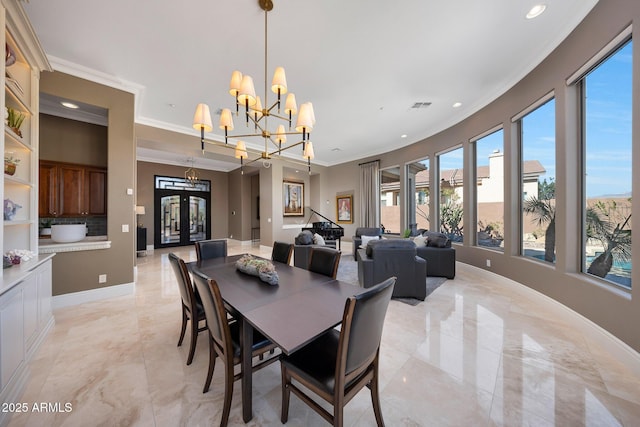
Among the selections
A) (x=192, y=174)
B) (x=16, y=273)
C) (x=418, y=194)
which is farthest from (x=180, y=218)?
(x=418, y=194)

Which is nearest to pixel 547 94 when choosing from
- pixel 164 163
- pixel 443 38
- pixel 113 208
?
pixel 443 38

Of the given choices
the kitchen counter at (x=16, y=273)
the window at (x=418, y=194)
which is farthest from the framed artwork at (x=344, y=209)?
the kitchen counter at (x=16, y=273)

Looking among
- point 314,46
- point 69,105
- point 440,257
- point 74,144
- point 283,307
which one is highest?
point 314,46

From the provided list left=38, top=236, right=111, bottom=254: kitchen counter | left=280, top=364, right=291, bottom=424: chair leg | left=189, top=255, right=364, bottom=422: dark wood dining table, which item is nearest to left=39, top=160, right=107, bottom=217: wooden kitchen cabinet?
left=38, top=236, right=111, bottom=254: kitchen counter

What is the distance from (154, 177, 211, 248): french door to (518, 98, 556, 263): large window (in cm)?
936

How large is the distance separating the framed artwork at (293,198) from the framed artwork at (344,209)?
4.58 feet

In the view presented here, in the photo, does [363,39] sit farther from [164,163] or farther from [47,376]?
[164,163]

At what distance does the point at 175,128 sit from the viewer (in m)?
4.96

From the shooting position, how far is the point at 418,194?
21.1ft

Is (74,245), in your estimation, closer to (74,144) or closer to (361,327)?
(74,144)

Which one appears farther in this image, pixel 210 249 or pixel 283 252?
pixel 210 249

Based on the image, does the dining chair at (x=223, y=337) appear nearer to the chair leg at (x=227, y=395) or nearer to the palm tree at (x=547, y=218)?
the chair leg at (x=227, y=395)

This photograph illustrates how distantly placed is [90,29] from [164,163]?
246 inches

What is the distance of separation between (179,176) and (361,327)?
30.1 ft
